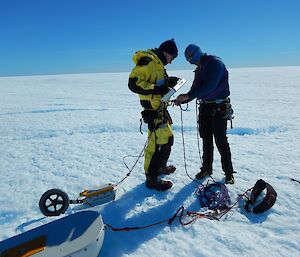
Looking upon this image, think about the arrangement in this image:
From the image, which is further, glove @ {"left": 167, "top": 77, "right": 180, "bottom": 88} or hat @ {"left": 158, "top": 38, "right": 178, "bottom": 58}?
glove @ {"left": 167, "top": 77, "right": 180, "bottom": 88}

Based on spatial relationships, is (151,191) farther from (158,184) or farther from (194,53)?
(194,53)

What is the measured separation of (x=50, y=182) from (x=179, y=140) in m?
3.66

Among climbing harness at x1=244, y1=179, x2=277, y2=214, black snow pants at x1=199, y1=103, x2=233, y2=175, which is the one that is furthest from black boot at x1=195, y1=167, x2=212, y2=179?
climbing harness at x1=244, y1=179, x2=277, y2=214

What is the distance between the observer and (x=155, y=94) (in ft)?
12.9

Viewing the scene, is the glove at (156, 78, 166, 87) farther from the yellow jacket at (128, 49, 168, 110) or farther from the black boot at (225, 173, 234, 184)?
the black boot at (225, 173, 234, 184)

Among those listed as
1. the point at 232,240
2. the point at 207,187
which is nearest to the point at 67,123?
the point at 207,187

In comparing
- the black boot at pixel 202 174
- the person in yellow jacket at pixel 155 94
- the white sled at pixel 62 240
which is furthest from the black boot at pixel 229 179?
the white sled at pixel 62 240

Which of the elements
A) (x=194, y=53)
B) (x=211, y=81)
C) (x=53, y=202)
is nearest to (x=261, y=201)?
(x=211, y=81)

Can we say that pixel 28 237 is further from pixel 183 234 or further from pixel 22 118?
pixel 22 118

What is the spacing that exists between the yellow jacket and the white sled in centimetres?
167

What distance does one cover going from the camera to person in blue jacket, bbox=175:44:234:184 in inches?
157

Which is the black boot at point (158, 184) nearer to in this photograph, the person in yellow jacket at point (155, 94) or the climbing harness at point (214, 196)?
the person in yellow jacket at point (155, 94)

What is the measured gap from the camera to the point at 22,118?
12.7 m

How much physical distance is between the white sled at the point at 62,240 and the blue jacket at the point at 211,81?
2102 millimetres
